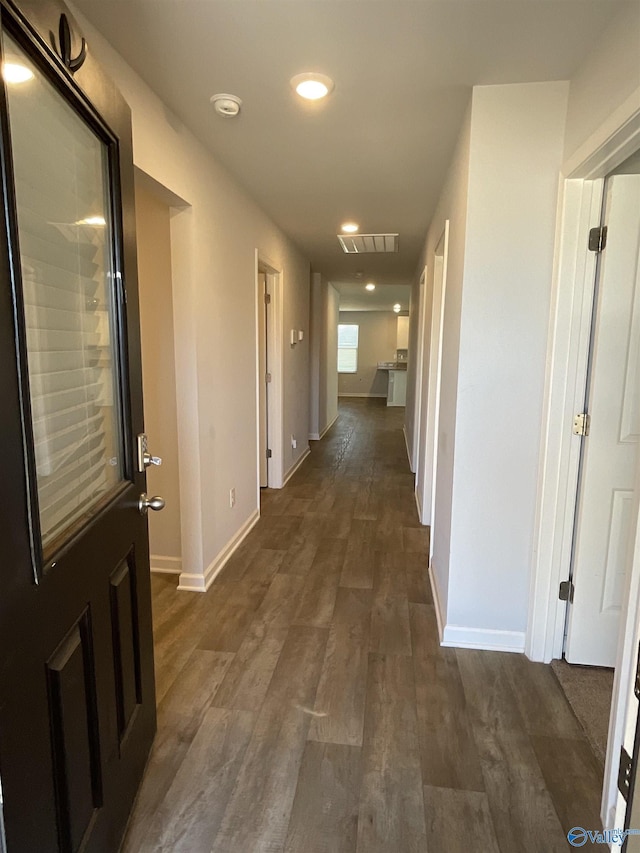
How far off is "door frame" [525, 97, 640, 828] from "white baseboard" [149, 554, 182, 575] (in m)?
1.96

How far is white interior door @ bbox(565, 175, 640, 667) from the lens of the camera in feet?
6.02

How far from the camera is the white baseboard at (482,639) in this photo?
7.32ft

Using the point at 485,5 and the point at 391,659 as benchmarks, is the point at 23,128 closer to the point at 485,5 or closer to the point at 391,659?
the point at 485,5

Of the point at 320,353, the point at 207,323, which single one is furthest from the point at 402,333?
the point at 207,323

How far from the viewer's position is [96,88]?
1179mm

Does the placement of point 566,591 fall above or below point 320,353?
below

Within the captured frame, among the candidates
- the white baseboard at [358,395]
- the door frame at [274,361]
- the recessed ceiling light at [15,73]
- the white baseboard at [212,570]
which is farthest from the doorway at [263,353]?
the white baseboard at [358,395]

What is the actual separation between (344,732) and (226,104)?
2511 millimetres

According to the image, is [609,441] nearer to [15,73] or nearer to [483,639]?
[483,639]

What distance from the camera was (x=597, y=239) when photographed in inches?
73.4

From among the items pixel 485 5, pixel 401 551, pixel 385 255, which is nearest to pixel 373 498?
pixel 401 551

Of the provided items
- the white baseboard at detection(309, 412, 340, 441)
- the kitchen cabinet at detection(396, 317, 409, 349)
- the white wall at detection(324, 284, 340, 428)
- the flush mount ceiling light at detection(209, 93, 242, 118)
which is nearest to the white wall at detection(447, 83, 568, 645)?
the flush mount ceiling light at detection(209, 93, 242, 118)

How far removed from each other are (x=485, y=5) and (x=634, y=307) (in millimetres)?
1125

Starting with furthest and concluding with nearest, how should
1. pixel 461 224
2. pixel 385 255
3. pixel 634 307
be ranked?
1. pixel 385 255
2. pixel 461 224
3. pixel 634 307
